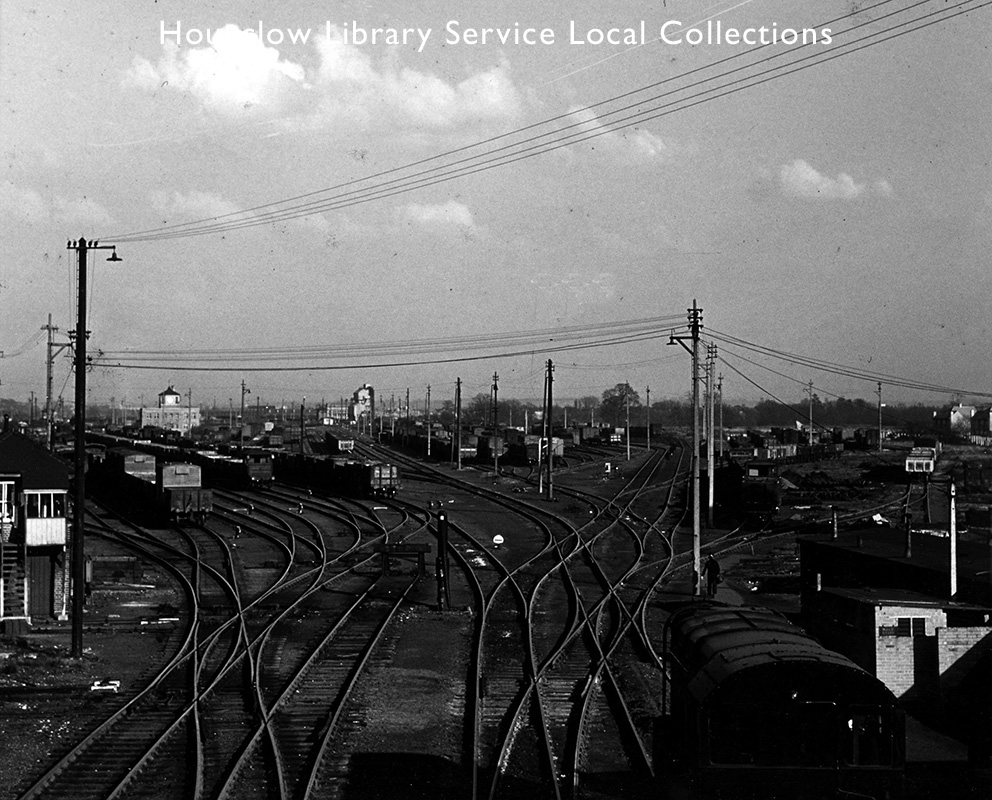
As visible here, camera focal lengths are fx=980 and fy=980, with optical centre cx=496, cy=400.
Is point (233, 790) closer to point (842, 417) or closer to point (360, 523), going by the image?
point (360, 523)

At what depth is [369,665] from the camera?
18.4 meters

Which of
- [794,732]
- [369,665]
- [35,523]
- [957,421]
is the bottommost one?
[369,665]

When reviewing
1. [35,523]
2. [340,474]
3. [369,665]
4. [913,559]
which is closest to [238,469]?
[340,474]

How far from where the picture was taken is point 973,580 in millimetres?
18828

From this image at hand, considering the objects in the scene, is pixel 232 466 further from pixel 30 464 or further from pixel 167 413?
pixel 167 413

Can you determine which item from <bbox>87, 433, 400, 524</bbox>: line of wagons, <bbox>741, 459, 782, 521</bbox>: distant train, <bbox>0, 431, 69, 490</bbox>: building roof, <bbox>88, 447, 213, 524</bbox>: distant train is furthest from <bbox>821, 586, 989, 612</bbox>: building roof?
<bbox>87, 433, 400, 524</bbox>: line of wagons

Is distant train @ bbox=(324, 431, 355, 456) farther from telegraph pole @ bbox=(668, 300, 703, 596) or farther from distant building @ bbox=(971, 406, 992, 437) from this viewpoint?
telegraph pole @ bbox=(668, 300, 703, 596)

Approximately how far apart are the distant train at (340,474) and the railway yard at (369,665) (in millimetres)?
9596

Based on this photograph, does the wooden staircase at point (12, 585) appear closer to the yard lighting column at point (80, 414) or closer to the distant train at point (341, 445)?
the yard lighting column at point (80, 414)

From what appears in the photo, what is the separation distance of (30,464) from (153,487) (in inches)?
840

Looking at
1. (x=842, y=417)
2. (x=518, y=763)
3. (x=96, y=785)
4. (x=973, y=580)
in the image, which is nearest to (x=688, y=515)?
(x=973, y=580)

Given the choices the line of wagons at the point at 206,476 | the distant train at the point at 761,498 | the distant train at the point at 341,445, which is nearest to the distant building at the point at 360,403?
the distant train at the point at 341,445

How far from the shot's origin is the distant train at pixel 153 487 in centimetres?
3934

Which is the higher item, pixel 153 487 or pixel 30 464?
pixel 30 464
